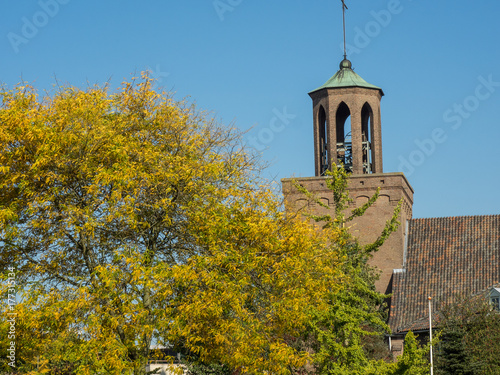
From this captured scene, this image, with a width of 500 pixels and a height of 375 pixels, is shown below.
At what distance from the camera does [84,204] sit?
712 inches

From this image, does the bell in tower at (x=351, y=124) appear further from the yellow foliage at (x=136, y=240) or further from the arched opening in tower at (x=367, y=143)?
the yellow foliage at (x=136, y=240)

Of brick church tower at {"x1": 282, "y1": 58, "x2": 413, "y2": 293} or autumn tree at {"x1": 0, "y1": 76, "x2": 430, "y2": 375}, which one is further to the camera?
brick church tower at {"x1": 282, "y1": 58, "x2": 413, "y2": 293}

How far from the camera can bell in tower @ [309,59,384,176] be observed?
42.3 m

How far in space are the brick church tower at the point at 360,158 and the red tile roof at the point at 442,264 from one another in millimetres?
1048

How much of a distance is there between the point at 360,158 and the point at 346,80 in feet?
15.2

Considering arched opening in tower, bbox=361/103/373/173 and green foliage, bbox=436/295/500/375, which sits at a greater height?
arched opening in tower, bbox=361/103/373/173

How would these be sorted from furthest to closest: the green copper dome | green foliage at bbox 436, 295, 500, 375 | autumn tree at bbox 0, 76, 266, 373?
the green copper dome → green foliage at bbox 436, 295, 500, 375 → autumn tree at bbox 0, 76, 266, 373

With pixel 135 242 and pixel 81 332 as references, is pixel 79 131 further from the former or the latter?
pixel 81 332

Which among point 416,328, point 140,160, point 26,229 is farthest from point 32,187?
point 416,328

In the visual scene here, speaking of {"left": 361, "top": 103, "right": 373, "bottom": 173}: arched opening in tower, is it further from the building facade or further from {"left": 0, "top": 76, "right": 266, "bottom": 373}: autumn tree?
{"left": 0, "top": 76, "right": 266, "bottom": 373}: autumn tree

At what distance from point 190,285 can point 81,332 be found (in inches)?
103

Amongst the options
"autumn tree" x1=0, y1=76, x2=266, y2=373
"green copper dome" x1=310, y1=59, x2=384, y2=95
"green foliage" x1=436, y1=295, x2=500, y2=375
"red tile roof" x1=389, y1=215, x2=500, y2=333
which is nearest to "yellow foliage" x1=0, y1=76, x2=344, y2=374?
"autumn tree" x1=0, y1=76, x2=266, y2=373

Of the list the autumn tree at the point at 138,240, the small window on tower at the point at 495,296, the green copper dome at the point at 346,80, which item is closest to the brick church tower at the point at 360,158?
the green copper dome at the point at 346,80

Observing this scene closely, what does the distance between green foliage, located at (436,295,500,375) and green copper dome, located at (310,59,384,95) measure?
43.5ft
